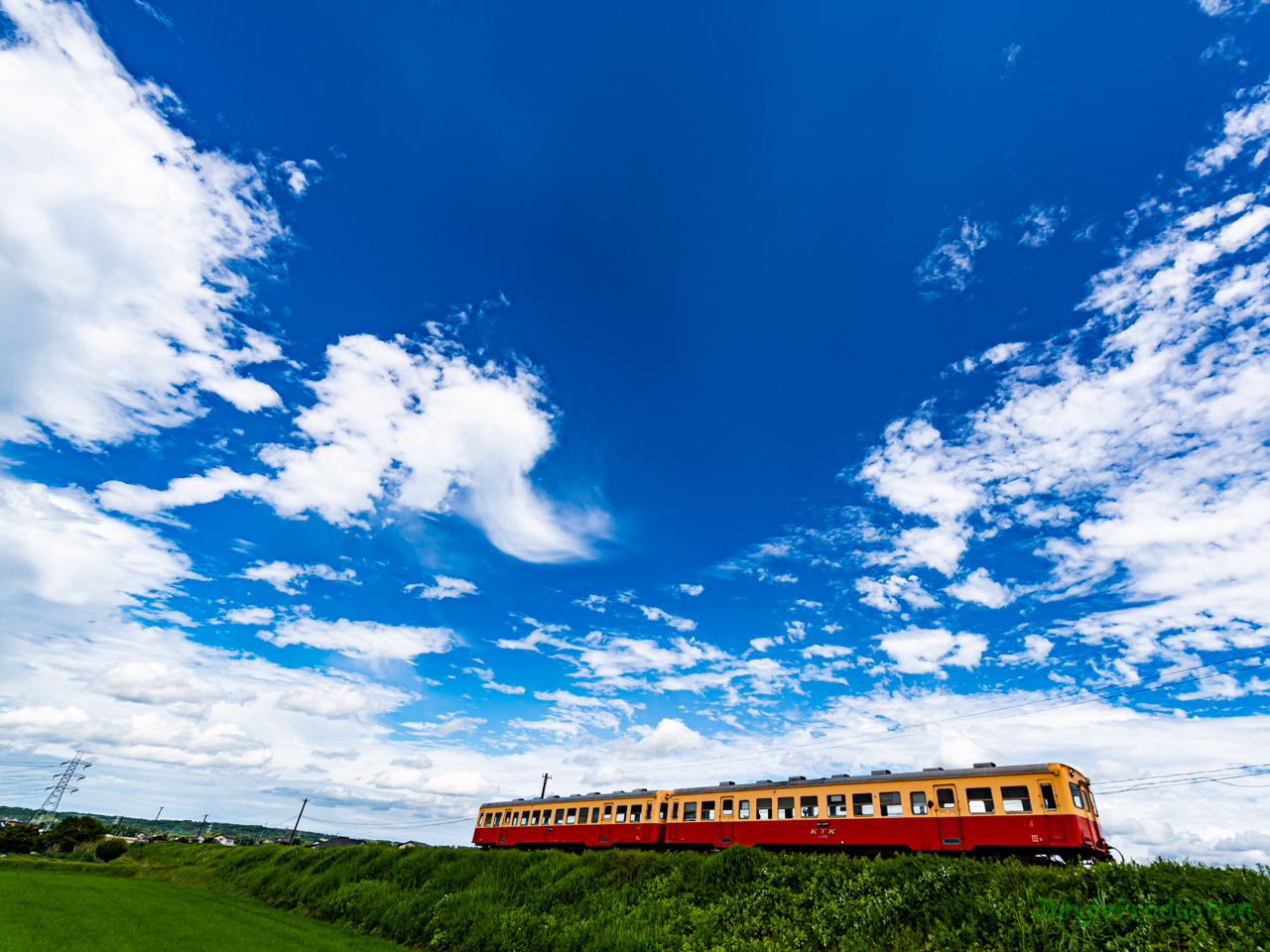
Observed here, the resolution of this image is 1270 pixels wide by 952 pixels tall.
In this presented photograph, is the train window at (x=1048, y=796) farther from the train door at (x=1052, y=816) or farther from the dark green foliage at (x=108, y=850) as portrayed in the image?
the dark green foliage at (x=108, y=850)

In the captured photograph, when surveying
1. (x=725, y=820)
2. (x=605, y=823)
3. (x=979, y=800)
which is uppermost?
(x=979, y=800)

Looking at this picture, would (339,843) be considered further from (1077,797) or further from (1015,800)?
(1077,797)

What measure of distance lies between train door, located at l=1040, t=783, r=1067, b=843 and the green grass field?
76.5 feet

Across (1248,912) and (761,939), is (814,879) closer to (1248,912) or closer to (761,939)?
(761,939)

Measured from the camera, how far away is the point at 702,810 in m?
28.9

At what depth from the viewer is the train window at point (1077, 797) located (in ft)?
60.2

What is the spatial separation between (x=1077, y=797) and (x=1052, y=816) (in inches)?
60.1

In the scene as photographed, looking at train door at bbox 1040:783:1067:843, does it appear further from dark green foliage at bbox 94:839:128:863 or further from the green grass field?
dark green foliage at bbox 94:839:128:863

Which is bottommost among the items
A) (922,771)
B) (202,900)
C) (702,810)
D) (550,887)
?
(202,900)

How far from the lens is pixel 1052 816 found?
18.0m

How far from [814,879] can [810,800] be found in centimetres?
979

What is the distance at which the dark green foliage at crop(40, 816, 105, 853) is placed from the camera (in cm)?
5688

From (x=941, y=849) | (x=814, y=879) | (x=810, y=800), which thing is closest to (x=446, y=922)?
(x=814, y=879)

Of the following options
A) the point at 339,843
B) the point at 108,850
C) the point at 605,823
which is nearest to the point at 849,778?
the point at 605,823
